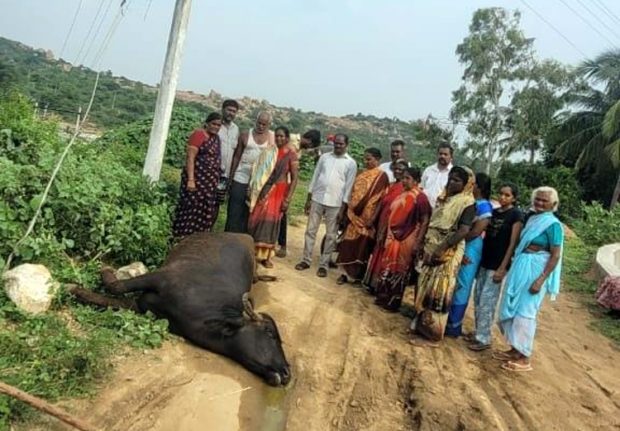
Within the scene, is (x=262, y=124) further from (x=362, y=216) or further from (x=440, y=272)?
(x=440, y=272)

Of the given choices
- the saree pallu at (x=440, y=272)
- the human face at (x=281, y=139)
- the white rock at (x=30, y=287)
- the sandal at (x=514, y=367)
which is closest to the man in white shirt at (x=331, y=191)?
the human face at (x=281, y=139)

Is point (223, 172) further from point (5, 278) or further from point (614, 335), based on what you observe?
point (614, 335)

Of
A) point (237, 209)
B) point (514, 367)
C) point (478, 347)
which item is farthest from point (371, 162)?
point (514, 367)

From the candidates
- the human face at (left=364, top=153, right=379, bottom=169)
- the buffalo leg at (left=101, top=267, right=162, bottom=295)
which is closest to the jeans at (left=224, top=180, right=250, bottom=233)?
the human face at (left=364, top=153, right=379, bottom=169)

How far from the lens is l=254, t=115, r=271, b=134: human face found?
21.6ft

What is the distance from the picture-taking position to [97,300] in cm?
468

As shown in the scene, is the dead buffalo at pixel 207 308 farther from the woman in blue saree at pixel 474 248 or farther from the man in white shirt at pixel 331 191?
the man in white shirt at pixel 331 191

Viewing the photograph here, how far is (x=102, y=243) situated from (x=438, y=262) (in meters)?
3.01

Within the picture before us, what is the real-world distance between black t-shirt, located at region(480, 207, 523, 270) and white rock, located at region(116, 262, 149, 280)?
3090mm

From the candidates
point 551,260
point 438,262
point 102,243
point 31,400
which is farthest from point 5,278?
point 551,260

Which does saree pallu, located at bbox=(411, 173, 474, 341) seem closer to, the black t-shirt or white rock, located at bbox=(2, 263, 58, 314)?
the black t-shirt

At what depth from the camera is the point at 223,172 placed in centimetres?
676

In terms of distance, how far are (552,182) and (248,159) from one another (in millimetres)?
18197

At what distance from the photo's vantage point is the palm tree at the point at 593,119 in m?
22.3
